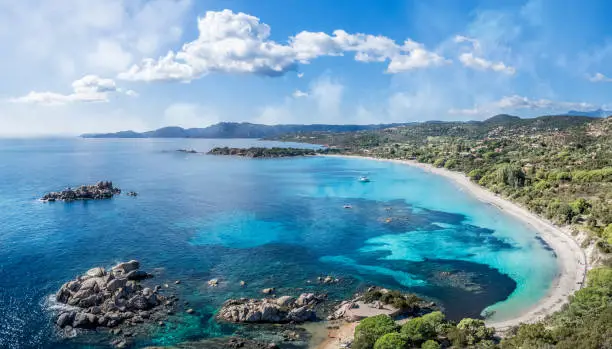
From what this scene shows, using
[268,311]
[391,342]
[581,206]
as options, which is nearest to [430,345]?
[391,342]

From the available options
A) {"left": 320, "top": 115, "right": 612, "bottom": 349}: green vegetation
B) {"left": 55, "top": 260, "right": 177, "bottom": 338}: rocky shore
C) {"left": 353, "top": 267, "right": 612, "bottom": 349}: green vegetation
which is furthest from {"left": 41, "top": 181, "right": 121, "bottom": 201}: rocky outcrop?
{"left": 353, "top": 267, "right": 612, "bottom": 349}: green vegetation

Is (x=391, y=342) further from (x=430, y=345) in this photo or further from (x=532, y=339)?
(x=532, y=339)

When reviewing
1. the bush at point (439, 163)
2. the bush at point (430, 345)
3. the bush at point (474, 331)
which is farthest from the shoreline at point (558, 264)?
the bush at point (439, 163)

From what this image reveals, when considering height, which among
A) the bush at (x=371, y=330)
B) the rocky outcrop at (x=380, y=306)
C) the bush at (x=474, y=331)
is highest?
the bush at (x=371, y=330)

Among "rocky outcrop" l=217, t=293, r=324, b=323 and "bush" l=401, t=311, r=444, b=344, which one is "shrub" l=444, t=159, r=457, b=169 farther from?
"bush" l=401, t=311, r=444, b=344

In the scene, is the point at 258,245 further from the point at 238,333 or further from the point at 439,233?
the point at 439,233

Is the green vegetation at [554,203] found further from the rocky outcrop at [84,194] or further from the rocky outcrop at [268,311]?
the rocky outcrop at [84,194]
